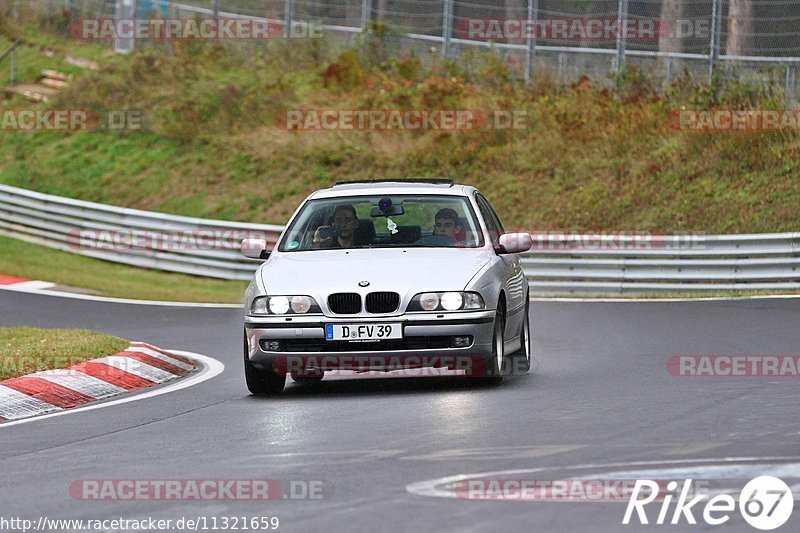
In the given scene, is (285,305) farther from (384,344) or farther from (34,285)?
(34,285)

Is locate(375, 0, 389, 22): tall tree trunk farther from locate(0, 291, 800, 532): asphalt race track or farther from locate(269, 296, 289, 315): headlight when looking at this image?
locate(269, 296, 289, 315): headlight

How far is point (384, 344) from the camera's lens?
11.1 m

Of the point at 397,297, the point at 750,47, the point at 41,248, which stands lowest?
the point at 41,248

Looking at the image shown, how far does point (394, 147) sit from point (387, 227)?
71.0 feet

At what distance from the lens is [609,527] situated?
6.00 meters

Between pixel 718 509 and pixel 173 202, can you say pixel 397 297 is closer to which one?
pixel 718 509

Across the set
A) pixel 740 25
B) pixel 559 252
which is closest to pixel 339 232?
pixel 559 252

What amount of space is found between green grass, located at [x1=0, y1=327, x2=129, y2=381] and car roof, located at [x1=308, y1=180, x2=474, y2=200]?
2479 millimetres

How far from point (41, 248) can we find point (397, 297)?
21.7m

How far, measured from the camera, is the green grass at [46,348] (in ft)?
41.3

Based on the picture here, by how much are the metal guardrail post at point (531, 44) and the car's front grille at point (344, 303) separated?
21.6 meters

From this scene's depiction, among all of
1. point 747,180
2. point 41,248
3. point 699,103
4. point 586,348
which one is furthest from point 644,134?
point 586,348

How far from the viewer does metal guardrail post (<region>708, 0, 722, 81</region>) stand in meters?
29.7

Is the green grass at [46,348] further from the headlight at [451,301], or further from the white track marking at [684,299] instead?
the white track marking at [684,299]
